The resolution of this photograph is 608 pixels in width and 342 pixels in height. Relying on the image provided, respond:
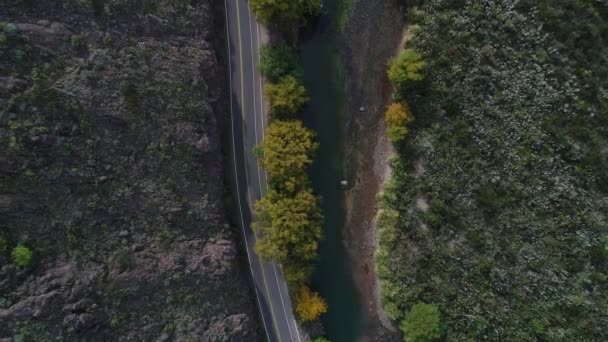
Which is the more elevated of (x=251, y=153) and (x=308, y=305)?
(x=251, y=153)

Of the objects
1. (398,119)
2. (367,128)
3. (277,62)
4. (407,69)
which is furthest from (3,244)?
(407,69)

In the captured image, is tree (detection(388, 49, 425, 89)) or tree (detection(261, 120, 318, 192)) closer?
tree (detection(261, 120, 318, 192))

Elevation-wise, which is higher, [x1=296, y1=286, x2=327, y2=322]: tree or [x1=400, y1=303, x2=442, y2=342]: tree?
[x1=296, y1=286, x2=327, y2=322]: tree

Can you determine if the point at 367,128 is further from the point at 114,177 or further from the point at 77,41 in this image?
the point at 77,41

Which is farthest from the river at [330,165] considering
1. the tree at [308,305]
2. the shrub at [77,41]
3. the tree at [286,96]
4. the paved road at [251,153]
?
the shrub at [77,41]

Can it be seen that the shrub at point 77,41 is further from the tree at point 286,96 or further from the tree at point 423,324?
the tree at point 423,324

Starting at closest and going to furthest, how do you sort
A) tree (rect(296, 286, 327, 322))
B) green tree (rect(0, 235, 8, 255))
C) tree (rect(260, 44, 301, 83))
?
green tree (rect(0, 235, 8, 255)), tree (rect(260, 44, 301, 83)), tree (rect(296, 286, 327, 322))

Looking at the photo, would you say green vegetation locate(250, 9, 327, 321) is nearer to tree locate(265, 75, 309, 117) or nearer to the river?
tree locate(265, 75, 309, 117)

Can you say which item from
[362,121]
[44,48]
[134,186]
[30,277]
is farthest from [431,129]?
[30,277]

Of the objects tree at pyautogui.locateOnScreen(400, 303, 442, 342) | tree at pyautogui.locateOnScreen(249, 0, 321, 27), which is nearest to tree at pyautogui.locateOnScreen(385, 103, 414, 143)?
tree at pyautogui.locateOnScreen(249, 0, 321, 27)
